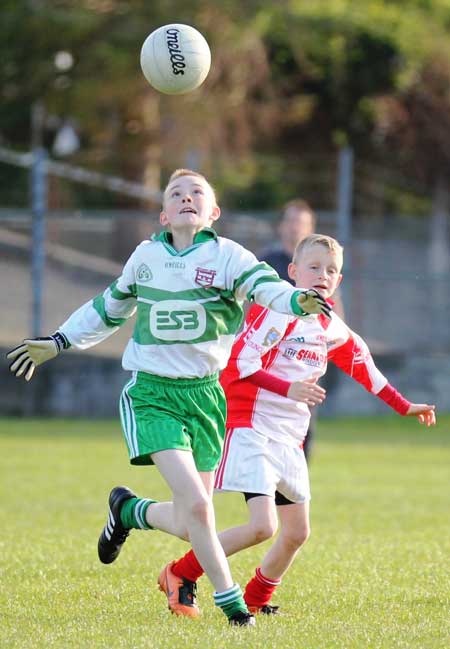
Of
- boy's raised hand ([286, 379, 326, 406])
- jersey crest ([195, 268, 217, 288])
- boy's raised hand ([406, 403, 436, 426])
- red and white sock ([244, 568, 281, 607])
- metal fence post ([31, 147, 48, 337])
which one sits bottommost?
red and white sock ([244, 568, 281, 607])

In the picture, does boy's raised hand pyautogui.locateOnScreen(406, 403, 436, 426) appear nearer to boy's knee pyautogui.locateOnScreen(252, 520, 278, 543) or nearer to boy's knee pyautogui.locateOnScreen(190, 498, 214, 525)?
boy's knee pyautogui.locateOnScreen(252, 520, 278, 543)

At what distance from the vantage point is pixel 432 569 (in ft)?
22.1

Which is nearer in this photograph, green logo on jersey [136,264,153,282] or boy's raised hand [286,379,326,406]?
boy's raised hand [286,379,326,406]

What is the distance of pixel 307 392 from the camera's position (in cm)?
526

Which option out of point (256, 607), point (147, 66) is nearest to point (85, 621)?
point (256, 607)

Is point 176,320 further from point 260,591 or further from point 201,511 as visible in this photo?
point 260,591

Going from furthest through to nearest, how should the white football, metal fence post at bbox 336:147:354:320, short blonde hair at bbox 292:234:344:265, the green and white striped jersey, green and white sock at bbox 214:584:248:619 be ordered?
metal fence post at bbox 336:147:354:320 < the white football < short blonde hair at bbox 292:234:344:265 < the green and white striped jersey < green and white sock at bbox 214:584:248:619

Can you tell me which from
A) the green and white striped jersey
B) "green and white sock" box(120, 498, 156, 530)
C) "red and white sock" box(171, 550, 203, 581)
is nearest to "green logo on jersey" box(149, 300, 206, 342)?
the green and white striped jersey

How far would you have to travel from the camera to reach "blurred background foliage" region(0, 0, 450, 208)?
79.0 ft

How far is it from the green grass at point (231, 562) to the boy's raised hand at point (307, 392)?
89cm

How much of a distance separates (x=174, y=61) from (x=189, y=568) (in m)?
2.74

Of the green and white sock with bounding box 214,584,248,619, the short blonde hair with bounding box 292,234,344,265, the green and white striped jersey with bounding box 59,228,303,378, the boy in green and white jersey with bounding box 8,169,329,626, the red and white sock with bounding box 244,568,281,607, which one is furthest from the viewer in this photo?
the short blonde hair with bounding box 292,234,344,265

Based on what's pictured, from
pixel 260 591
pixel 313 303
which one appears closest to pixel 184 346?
pixel 313 303

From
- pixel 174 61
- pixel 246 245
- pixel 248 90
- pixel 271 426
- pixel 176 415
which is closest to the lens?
pixel 176 415
